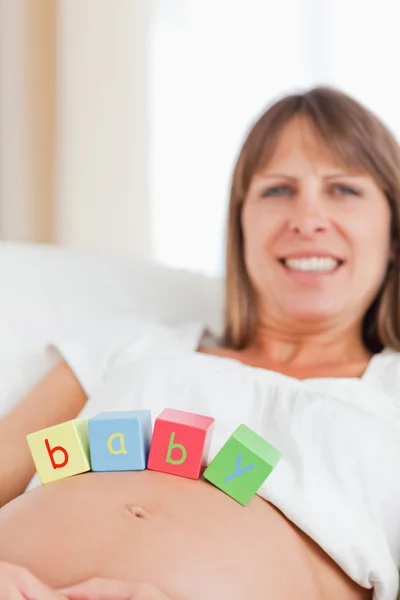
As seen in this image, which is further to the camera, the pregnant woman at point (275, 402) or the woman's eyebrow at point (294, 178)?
the woman's eyebrow at point (294, 178)

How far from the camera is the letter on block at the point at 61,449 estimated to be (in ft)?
2.29

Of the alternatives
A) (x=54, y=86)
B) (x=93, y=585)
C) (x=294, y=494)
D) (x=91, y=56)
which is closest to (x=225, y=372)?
(x=294, y=494)

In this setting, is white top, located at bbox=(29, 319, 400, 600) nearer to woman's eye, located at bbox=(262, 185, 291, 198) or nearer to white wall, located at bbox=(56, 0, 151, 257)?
woman's eye, located at bbox=(262, 185, 291, 198)

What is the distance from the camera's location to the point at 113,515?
0.65 meters

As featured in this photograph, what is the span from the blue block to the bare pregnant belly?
0.04 feet

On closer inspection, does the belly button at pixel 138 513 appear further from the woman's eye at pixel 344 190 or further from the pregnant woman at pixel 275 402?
the woman's eye at pixel 344 190

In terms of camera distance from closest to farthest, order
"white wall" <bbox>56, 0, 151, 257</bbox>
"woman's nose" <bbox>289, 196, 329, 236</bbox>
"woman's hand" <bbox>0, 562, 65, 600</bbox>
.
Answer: "woman's hand" <bbox>0, 562, 65, 600</bbox> < "woman's nose" <bbox>289, 196, 329, 236</bbox> < "white wall" <bbox>56, 0, 151, 257</bbox>

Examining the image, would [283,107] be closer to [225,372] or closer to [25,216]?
[225,372]

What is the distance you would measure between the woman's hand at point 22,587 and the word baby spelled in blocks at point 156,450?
6.5 inches

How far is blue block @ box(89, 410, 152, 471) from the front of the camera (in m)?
0.68

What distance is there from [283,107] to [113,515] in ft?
2.42

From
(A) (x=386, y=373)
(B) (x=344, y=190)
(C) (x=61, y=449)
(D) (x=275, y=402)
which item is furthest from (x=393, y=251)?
(C) (x=61, y=449)

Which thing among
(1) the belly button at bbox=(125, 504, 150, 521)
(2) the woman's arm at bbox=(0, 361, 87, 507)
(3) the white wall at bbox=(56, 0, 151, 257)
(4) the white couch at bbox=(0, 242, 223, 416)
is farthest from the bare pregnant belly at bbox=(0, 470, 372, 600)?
(3) the white wall at bbox=(56, 0, 151, 257)

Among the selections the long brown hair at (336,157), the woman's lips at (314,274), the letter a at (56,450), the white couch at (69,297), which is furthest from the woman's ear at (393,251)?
the letter a at (56,450)
